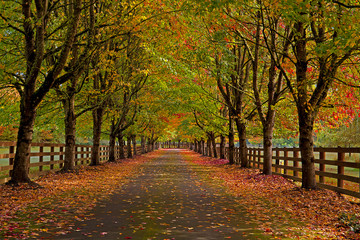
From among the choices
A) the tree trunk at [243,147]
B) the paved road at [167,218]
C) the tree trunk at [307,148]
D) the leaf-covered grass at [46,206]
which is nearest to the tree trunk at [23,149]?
the leaf-covered grass at [46,206]

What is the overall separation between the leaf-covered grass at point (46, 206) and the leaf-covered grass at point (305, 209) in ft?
13.4

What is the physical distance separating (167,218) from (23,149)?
6457 millimetres

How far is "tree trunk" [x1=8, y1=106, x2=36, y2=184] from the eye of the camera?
11.2m

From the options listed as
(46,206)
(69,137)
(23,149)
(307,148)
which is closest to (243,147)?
(307,148)

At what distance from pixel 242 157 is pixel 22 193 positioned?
14.5m

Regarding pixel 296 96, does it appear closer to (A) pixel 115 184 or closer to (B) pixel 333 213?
(B) pixel 333 213

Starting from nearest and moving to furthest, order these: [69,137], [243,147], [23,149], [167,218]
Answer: [167,218] < [23,149] < [69,137] < [243,147]

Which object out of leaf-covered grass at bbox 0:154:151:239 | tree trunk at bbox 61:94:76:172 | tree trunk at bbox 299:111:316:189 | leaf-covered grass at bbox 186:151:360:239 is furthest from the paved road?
tree trunk at bbox 61:94:76:172

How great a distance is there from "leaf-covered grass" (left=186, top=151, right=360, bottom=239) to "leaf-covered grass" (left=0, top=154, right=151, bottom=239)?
13.4ft

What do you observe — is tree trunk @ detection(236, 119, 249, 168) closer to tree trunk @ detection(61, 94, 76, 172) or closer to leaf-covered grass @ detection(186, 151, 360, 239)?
leaf-covered grass @ detection(186, 151, 360, 239)

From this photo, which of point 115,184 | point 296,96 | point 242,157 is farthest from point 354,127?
point 115,184

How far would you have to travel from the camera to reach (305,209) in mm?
8555

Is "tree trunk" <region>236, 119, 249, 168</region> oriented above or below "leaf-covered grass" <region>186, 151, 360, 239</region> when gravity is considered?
above

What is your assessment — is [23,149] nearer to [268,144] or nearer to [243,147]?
[268,144]
